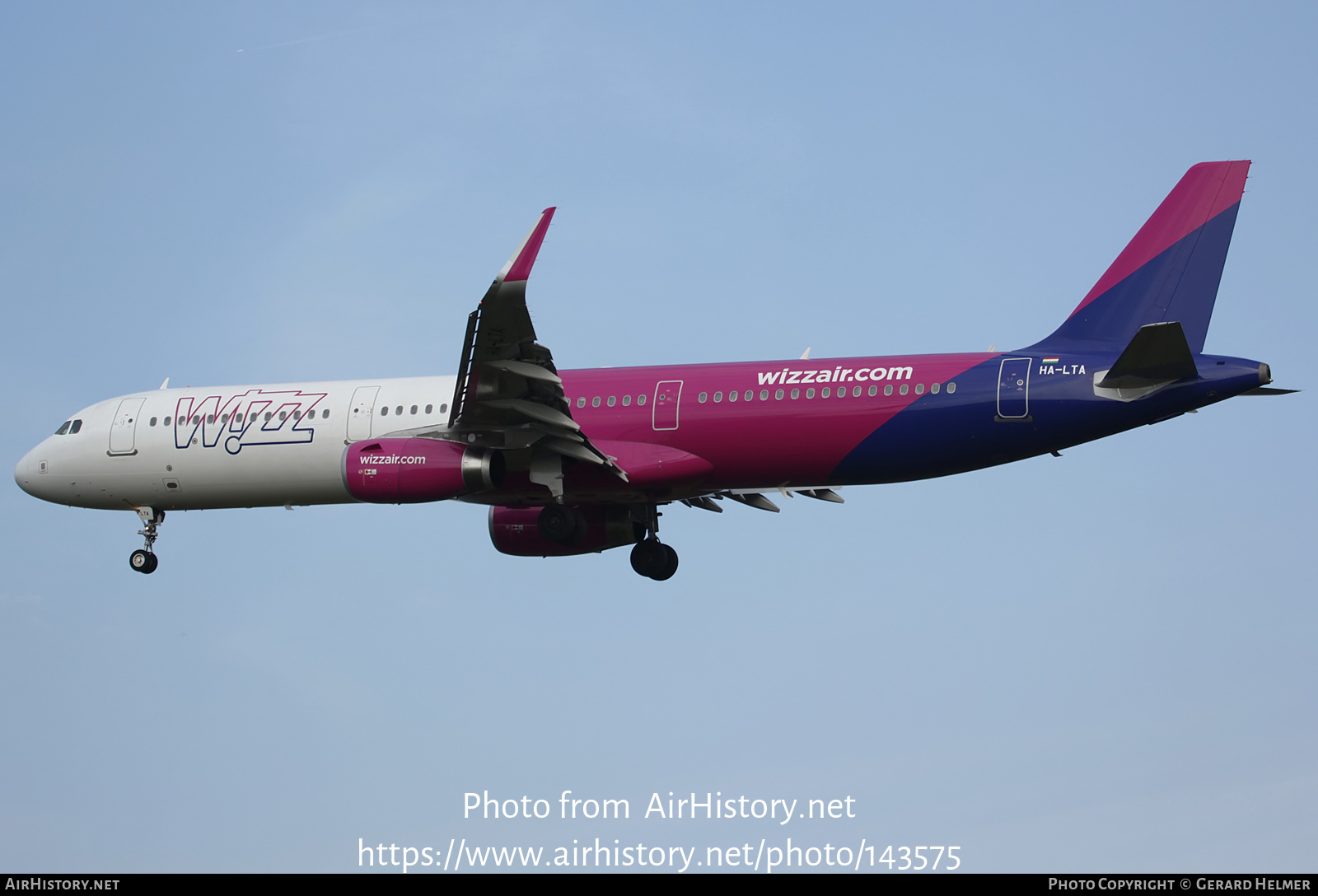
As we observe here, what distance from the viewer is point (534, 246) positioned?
22547mm

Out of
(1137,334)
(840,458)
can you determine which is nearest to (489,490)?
(840,458)

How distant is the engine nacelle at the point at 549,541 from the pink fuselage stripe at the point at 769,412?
115 inches

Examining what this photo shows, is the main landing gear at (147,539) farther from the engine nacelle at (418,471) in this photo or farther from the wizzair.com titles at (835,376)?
the wizzair.com titles at (835,376)

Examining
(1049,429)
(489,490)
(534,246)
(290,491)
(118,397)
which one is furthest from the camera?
(118,397)

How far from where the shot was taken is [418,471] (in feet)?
82.1

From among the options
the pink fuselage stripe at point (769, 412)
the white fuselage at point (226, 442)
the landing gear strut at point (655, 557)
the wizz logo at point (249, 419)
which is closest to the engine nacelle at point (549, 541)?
the landing gear strut at point (655, 557)

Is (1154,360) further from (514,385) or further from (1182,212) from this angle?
(514,385)

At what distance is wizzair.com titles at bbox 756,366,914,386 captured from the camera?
25234mm

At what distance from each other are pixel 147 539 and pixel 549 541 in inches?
314

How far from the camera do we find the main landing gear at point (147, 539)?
29344 millimetres

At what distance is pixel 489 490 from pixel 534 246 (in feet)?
16.5

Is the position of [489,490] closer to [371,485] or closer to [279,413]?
[371,485]

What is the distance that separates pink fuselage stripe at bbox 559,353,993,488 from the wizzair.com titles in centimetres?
2

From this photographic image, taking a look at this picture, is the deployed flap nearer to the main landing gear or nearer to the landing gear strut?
the landing gear strut
